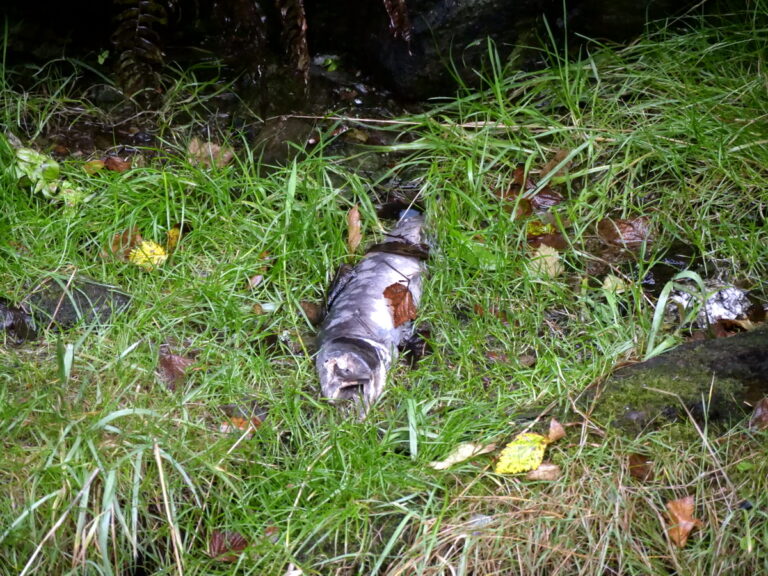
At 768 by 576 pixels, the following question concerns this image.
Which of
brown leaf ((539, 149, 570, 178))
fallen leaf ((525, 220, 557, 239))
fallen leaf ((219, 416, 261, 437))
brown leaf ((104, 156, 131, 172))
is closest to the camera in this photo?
fallen leaf ((219, 416, 261, 437))

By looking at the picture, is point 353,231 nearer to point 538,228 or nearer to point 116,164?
point 538,228

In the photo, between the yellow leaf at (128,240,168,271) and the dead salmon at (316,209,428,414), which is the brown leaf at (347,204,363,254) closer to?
the dead salmon at (316,209,428,414)

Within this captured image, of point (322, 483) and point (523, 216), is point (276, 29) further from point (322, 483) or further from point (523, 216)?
point (322, 483)

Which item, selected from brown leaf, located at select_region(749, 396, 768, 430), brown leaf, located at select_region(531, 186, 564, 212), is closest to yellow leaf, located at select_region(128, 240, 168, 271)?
brown leaf, located at select_region(531, 186, 564, 212)

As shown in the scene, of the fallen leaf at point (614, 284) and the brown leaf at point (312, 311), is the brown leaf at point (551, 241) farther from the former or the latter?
the brown leaf at point (312, 311)

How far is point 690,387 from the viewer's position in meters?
2.39

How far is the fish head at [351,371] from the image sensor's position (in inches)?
106

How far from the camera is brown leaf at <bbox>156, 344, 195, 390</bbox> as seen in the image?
2713 millimetres

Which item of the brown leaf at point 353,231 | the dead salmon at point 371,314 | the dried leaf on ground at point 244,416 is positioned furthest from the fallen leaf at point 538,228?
the dried leaf on ground at point 244,416

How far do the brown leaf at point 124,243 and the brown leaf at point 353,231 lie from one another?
87 cm

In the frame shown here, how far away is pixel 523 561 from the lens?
2.12 m

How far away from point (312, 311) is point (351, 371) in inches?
19.4

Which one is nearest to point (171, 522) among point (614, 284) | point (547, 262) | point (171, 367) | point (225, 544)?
point (225, 544)

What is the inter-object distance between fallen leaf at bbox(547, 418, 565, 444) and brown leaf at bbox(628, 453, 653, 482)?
213 mm
